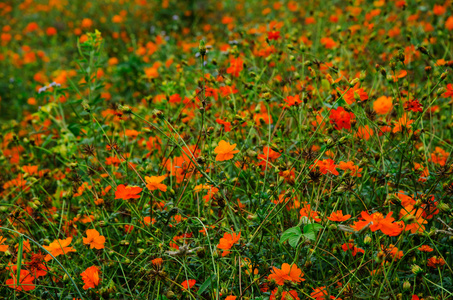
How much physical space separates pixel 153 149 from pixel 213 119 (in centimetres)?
36

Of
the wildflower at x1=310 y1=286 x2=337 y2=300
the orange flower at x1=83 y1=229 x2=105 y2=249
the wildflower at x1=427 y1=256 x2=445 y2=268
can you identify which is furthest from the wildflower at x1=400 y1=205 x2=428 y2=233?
the orange flower at x1=83 y1=229 x2=105 y2=249

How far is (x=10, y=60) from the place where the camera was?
4441 millimetres

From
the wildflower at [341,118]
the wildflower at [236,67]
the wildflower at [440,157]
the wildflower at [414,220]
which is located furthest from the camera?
the wildflower at [236,67]

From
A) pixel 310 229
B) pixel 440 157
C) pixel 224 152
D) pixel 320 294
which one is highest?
pixel 224 152

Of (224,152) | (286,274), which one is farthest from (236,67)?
(286,274)

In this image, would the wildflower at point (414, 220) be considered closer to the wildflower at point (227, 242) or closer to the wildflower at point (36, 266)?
the wildflower at point (227, 242)

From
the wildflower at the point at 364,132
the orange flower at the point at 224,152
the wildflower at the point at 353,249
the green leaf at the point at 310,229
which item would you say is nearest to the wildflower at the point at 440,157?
the wildflower at the point at 364,132

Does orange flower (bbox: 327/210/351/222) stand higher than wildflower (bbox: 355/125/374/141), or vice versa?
wildflower (bbox: 355/125/374/141)

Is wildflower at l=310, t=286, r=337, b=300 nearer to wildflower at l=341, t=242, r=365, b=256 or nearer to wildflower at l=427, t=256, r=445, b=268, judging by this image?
wildflower at l=341, t=242, r=365, b=256

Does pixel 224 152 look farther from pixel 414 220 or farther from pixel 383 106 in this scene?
pixel 383 106

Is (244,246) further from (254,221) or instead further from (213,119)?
(213,119)

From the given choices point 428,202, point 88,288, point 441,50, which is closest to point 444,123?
point 428,202

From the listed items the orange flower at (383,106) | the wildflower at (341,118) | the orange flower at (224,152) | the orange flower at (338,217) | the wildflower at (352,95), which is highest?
the wildflower at (352,95)

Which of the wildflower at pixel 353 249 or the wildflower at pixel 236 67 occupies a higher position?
the wildflower at pixel 236 67
